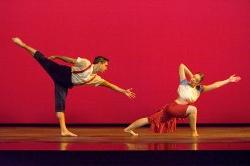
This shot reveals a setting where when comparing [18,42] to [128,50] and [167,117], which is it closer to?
[167,117]

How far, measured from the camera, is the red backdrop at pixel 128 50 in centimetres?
679

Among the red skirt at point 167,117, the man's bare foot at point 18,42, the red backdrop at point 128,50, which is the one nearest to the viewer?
the man's bare foot at point 18,42

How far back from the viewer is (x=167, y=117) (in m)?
5.58

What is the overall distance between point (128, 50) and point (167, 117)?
1.55m

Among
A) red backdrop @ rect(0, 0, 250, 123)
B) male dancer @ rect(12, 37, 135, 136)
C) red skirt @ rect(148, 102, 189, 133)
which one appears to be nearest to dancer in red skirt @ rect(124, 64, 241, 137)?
red skirt @ rect(148, 102, 189, 133)

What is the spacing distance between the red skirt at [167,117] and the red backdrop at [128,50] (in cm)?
130

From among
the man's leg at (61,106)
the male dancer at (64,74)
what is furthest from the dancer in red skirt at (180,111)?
the man's leg at (61,106)

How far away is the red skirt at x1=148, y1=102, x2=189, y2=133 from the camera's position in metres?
5.46

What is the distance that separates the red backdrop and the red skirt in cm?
130

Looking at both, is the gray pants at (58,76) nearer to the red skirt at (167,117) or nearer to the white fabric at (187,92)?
the red skirt at (167,117)

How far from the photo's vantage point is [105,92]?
6.91 m

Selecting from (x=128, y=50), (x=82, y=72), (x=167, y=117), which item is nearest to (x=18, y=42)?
(x=82, y=72)
